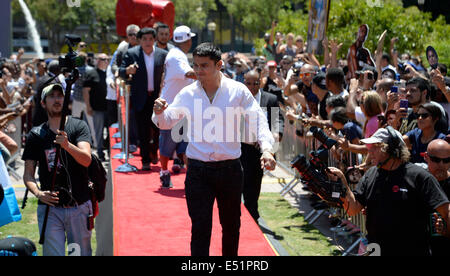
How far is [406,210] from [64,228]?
3124 mm

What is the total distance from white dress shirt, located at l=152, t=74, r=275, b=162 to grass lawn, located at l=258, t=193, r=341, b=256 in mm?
3440

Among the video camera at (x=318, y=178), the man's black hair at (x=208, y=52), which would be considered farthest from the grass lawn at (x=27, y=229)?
the video camera at (x=318, y=178)

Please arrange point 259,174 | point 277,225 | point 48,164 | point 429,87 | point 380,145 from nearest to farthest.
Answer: point 380,145 → point 48,164 → point 429,87 → point 259,174 → point 277,225

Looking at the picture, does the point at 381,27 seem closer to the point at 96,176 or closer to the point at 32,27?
the point at 96,176

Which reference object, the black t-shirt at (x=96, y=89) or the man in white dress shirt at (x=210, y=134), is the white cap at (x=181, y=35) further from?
the black t-shirt at (x=96, y=89)

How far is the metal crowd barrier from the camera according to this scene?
873 centimetres

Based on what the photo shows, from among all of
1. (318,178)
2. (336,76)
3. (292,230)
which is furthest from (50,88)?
(292,230)

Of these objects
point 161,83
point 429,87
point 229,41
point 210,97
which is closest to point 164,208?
point 161,83

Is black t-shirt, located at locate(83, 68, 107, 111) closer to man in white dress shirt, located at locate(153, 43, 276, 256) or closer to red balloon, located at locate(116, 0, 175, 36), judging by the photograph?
red balloon, located at locate(116, 0, 175, 36)

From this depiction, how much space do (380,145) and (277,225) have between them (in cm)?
507

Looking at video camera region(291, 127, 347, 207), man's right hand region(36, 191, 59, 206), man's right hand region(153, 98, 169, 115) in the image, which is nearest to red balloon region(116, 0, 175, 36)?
man's right hand region(36, 191, 59, 206)

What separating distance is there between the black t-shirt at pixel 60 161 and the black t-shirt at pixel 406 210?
2.73m

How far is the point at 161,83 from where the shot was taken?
9.65m
